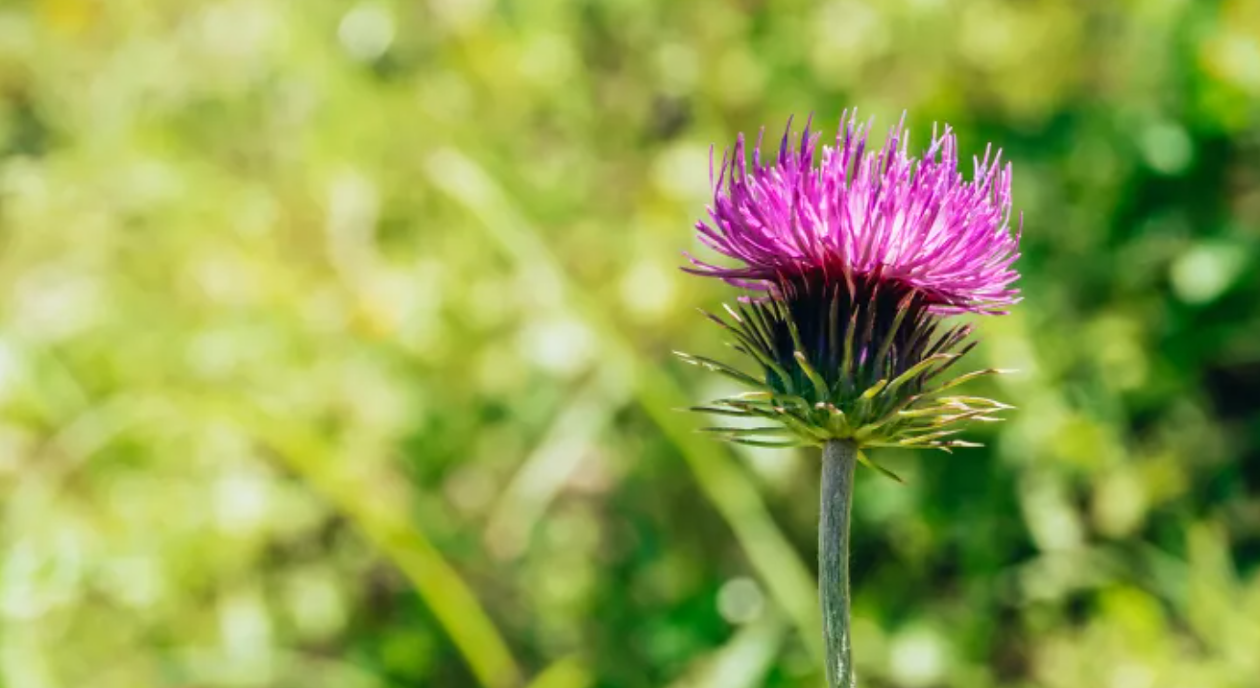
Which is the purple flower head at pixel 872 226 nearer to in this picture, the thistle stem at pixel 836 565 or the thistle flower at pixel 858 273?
the thistle flower at pixel 858 273

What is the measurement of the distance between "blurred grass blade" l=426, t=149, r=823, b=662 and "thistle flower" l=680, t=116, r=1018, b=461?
1.20 metres

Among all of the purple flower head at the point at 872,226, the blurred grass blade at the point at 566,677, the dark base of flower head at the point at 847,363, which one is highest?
the purple flower head at the point at 872,226

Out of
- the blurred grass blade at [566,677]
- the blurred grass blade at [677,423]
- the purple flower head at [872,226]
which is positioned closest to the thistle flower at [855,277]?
Result: the purple flower head at [872,226]

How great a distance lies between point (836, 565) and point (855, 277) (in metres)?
0.22

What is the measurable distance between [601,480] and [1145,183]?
3.81 feet

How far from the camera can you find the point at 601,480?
2.60 m

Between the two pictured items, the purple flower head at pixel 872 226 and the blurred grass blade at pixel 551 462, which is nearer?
the purple flower head at pixel 872 226

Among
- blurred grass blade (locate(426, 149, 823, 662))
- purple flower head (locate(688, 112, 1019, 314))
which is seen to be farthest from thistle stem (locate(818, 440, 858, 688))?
blurred grass blade (locate(426, 149, 823, 662))

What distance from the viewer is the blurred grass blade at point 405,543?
210 cm

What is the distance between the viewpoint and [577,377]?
2.44m

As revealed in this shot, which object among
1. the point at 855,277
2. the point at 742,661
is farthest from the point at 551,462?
the point at 855,277

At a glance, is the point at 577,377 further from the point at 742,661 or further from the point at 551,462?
the point at 742,661

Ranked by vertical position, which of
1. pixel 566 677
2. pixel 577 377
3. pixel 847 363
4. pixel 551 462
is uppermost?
pixel 577 377

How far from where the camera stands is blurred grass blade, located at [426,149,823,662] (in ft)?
7.15
